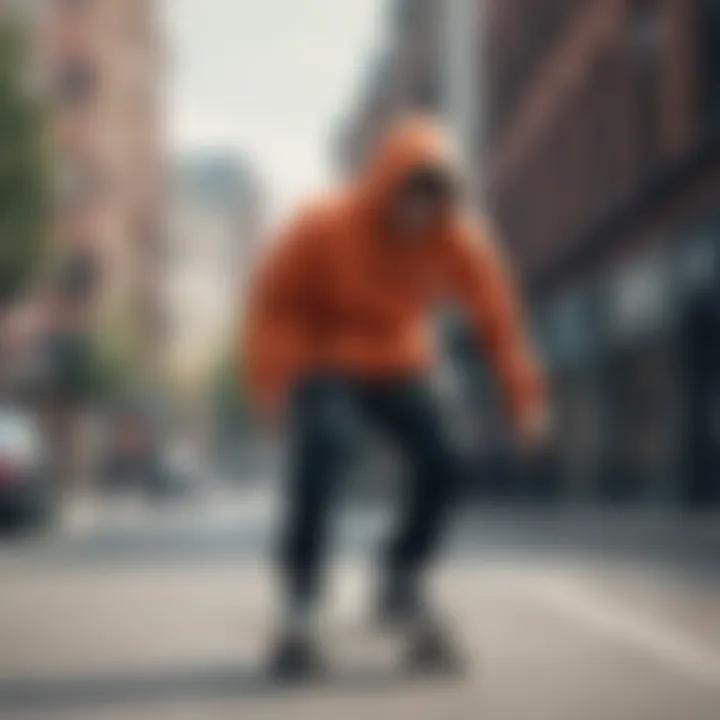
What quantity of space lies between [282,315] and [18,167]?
82.5 feet

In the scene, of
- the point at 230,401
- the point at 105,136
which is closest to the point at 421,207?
the point at 105,136

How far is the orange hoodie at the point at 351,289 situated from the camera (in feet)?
A: 18.3

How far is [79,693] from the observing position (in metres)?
4.80

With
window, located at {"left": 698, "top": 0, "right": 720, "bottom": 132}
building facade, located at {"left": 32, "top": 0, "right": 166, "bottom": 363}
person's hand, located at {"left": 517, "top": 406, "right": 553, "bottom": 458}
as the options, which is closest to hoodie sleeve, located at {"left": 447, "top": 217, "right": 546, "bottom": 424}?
person's hand, located at {"left": 517, "top": 406, "right": 553, "bottom": 458}

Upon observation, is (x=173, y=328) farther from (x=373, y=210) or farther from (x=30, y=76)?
(x=373, y=210)

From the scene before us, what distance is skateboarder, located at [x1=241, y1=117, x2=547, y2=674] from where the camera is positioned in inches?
219

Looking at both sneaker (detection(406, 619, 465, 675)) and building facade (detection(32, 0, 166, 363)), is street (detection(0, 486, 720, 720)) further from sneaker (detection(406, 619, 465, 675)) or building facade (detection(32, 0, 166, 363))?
building facade (detection(32, 0, 166, 363))

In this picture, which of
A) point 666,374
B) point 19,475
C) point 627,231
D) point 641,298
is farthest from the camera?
point 627,231

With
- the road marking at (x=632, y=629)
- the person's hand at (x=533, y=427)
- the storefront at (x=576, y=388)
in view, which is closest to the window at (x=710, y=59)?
the storefront at (x=576, y=388)

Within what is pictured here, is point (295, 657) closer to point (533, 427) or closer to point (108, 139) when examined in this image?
point (533, 427)

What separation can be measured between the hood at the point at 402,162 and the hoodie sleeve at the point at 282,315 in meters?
0.21

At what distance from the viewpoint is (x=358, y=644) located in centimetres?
604

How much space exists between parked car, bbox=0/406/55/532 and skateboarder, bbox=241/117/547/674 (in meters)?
13.3

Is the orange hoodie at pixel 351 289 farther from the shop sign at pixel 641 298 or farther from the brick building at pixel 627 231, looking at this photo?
the shop sign at pixel 641 298
